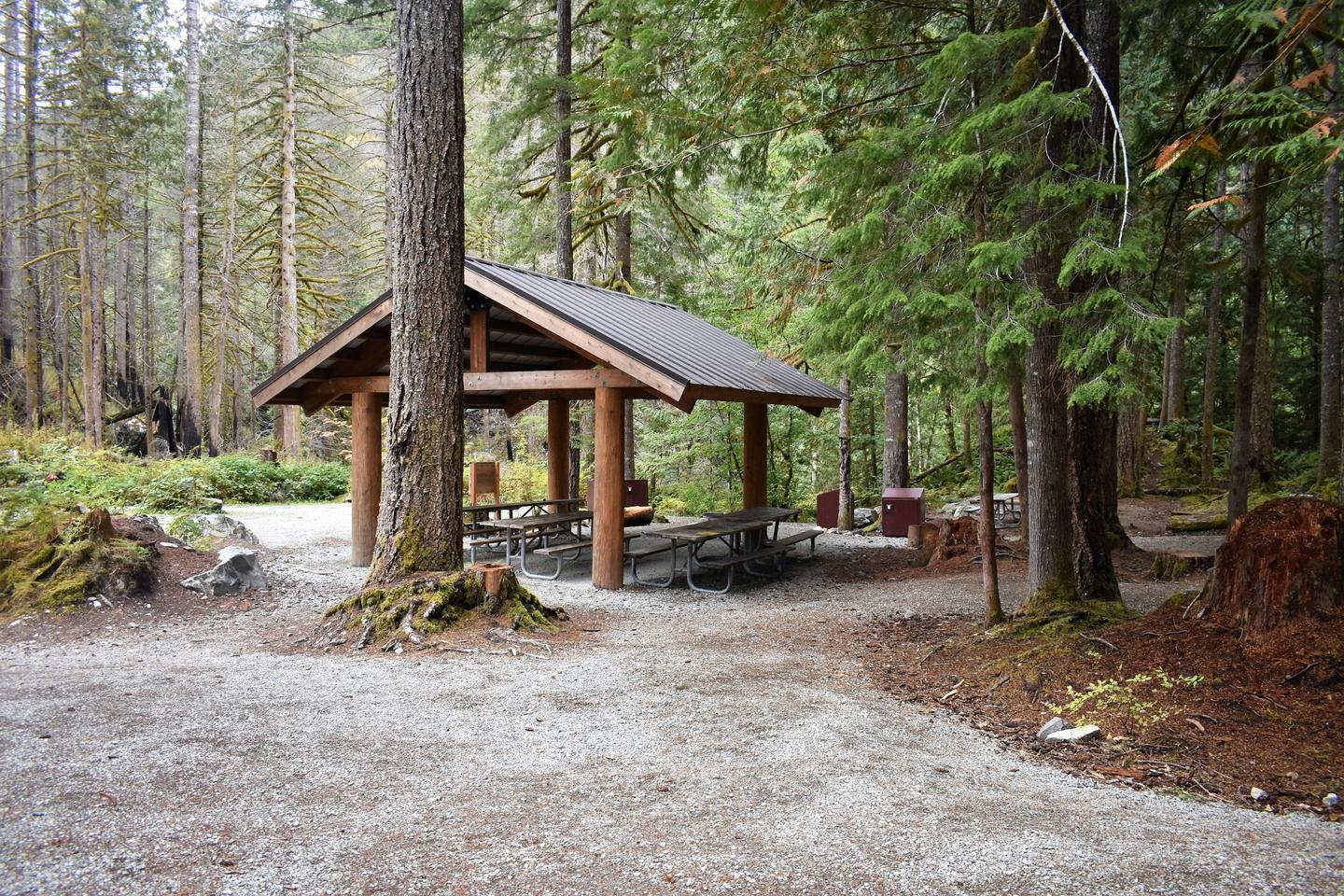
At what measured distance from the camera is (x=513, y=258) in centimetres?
1700

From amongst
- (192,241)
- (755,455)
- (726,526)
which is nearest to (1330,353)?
(755,455)

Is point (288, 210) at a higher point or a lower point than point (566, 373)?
higher

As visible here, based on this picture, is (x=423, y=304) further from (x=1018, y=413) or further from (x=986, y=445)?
(x=1018, y=413)

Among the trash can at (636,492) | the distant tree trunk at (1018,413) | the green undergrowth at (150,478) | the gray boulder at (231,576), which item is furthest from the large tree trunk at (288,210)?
the distant tree trunk at (1018,413)

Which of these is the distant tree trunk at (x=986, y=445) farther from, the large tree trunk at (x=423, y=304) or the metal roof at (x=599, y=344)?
the large tree trunk at (x=423, y=304)

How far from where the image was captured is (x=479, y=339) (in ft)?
32.0

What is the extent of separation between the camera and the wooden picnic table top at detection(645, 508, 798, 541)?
9.20 metres

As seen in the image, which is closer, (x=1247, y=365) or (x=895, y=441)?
(x=1247, y=365)

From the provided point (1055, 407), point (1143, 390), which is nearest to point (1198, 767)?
point (1143, 390)

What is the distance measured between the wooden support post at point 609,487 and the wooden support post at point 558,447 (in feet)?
14.7

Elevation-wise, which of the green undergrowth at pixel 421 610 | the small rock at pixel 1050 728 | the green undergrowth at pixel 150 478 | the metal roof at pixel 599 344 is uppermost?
the metal roof at pixel 599 344

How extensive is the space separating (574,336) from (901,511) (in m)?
6.90

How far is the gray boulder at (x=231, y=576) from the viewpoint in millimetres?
8273

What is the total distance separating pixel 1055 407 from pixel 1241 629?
197 cm
